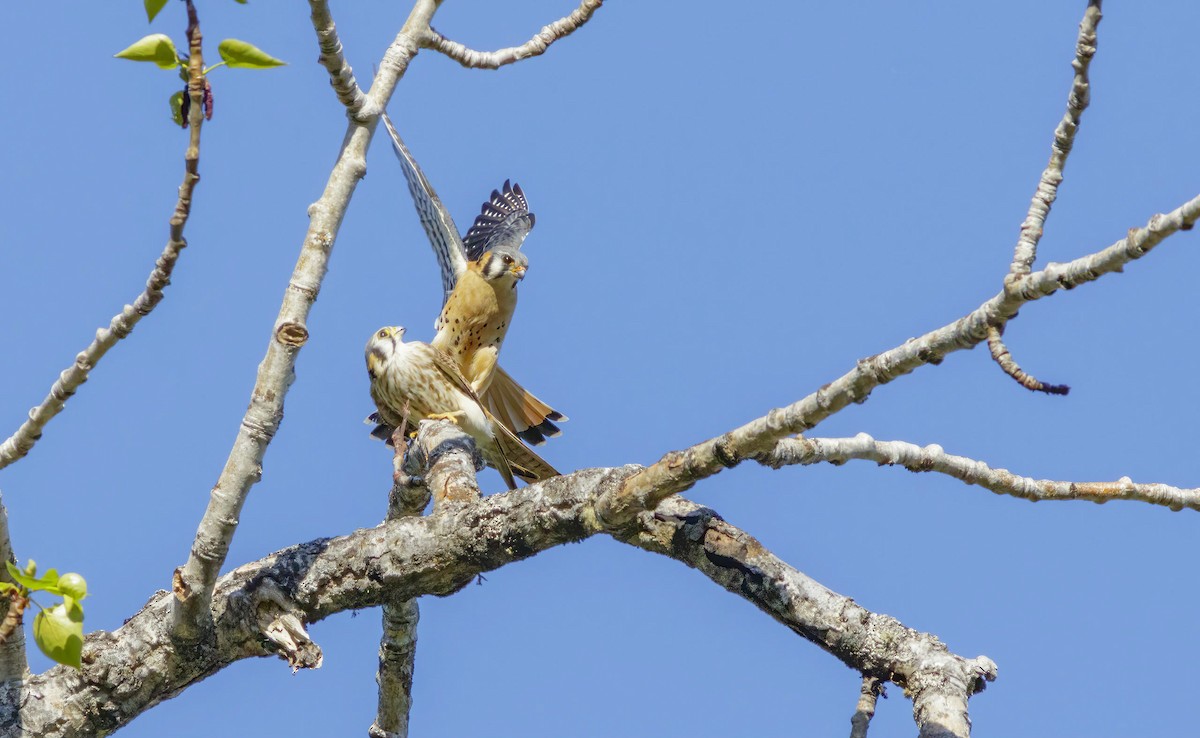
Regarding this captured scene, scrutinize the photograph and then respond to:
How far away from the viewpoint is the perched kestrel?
764cm

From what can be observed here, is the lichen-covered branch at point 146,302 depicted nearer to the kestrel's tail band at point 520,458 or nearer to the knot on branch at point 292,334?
the knot on branch at point 292,334

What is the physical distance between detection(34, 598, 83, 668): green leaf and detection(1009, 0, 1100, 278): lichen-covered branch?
1.92 metres

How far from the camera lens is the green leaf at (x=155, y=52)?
89.7 inches

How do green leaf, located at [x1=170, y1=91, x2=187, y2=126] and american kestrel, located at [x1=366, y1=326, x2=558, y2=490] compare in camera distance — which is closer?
green leaf, located at [x1=170, y1=91, x2=187, y2=126]

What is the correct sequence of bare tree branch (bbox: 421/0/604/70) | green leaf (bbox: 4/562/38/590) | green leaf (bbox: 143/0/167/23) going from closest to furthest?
green leaf (bbox: 143/0/167/23) → green leaf (bbox: 4/562/38/590) → bare tree branch (bbox: 421/0/604/70)

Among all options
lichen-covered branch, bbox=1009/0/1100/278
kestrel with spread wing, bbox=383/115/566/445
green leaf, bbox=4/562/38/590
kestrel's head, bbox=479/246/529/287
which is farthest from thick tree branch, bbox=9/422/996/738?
kestrel's head, bbox=479/246/529/287

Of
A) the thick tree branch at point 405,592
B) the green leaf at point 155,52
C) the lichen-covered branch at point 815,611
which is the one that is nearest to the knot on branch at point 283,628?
the thick tree branch at point 405,592

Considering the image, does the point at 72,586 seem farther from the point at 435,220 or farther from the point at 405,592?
the point at 435,220

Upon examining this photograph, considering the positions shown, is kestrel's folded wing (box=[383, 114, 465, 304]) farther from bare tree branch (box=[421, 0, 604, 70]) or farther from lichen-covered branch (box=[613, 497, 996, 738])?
lichen-covered branch (box=[613, 497, 996, 738])

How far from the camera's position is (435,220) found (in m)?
8.42

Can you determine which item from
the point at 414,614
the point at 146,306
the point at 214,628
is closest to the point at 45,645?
the point at 146,306

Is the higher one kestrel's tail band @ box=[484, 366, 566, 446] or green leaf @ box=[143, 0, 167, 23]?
kestrel's tail band @ box=[484, 366, 566, 446]

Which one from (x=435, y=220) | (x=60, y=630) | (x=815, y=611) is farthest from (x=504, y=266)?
(x=60, y=630)

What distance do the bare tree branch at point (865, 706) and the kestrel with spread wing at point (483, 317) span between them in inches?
176
